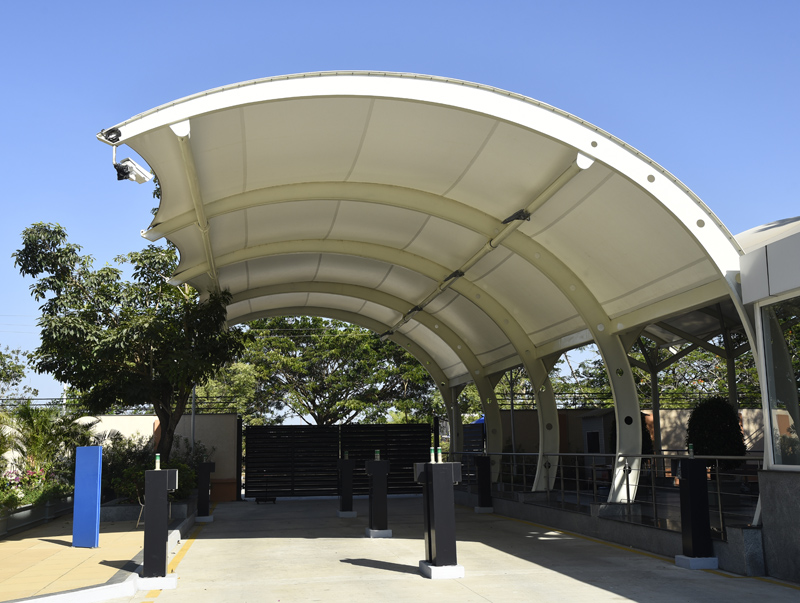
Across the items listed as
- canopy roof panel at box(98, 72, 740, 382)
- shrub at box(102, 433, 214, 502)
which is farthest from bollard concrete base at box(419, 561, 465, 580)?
shrub at box(102, 433, 214, 502)

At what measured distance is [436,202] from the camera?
1268 cm

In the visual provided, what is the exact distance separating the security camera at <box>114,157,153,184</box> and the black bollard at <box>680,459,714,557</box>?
7.45 meters

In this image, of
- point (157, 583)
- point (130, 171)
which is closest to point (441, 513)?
point (157, 583)

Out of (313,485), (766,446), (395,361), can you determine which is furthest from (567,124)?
(395,361)

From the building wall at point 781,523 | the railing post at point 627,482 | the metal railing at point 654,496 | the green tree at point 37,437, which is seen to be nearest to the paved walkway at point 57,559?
the green tree at point 37,437

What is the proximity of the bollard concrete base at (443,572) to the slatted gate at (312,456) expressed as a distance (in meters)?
14.2

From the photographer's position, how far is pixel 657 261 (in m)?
11.0

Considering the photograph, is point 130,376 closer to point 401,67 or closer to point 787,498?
point 401,67

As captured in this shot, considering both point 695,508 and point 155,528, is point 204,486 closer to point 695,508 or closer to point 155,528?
point 155,528

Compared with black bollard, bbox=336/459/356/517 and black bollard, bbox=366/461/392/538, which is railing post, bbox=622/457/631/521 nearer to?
black bollard, bbox=366/461/392/538

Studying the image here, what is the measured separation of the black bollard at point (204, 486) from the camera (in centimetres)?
1509

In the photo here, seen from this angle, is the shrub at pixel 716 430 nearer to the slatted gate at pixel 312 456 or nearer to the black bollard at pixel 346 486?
the black bollard at pixel 346 486

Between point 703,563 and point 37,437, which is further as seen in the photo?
point 37,437

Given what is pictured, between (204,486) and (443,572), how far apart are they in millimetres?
8215
